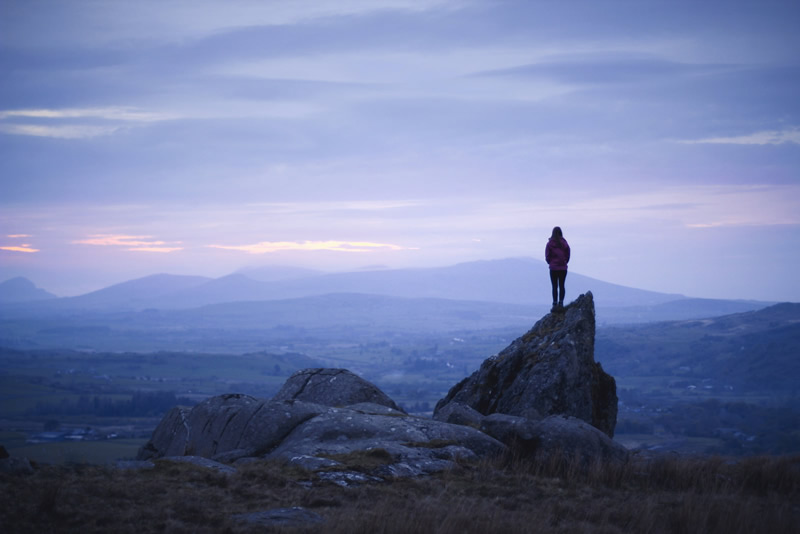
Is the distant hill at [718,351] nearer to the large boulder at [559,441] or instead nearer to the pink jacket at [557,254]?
the pink jacket at [557,254]

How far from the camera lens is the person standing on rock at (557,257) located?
77.2ft

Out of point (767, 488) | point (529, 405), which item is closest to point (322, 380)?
point (529, 405)

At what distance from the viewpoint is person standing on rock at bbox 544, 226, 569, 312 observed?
23.5 metres

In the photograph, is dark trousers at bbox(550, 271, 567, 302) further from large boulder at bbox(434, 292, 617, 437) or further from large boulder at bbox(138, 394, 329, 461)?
large boulder at bbox(138, 394, 329, 461)

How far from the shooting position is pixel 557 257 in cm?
2370

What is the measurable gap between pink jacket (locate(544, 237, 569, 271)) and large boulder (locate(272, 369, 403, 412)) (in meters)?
7.92

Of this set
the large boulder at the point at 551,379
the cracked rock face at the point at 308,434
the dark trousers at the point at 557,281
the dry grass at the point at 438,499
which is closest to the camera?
the dry grass at the point at 438,499

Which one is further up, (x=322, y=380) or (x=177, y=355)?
(x=322, y=380)

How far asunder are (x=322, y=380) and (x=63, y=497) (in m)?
12.2

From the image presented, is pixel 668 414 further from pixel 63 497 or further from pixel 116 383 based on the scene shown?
pixel 116 383

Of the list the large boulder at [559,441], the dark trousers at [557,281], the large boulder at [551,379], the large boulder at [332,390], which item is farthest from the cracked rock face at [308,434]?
the dark trousers at [557,281]

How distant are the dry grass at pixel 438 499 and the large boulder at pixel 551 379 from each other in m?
4.59

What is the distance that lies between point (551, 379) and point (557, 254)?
567 centimetres

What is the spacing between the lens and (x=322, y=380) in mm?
22328
